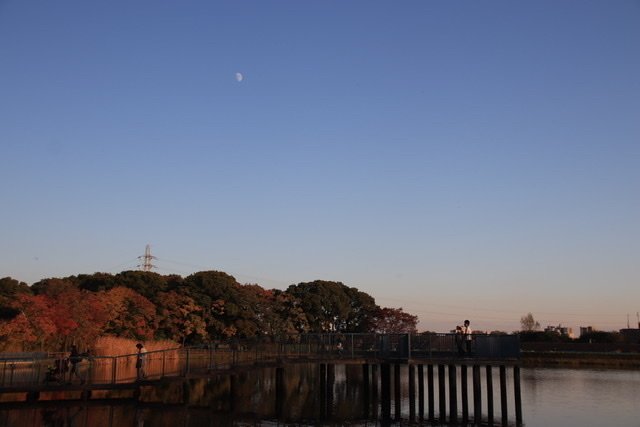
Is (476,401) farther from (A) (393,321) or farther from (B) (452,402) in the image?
(A) (393,321)

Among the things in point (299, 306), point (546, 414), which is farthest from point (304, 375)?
point (546, 414)

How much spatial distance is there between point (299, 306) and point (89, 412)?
2525 inches

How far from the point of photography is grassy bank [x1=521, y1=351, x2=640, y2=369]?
78938 mm

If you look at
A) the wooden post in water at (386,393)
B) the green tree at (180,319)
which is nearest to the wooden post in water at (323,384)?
the wooden post in water at (386,393)

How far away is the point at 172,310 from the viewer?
69000 mm

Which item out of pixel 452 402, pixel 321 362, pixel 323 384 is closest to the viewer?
pixel 452 402

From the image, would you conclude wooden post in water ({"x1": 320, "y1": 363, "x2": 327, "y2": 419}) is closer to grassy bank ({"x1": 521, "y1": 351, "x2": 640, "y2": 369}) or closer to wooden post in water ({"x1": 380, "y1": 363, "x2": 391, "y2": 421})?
wooden post in water ({"x1": 380, "y1": 363, "x2": 391, "y2": 421})

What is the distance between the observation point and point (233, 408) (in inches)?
1425

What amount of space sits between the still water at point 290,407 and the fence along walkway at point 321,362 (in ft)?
4.19

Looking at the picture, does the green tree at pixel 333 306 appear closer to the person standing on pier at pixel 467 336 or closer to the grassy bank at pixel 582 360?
the grassy bank at pixel 582 360

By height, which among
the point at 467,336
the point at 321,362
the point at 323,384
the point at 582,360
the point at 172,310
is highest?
the point at 172,310

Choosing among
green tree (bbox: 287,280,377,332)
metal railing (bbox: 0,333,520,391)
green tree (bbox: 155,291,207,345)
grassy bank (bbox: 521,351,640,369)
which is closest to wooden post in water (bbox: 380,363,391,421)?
metal railing (bbox: 0,333,520,391)

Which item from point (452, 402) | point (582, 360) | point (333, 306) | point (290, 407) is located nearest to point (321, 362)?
point (290, 407)

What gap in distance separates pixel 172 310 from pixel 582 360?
53.2 m
